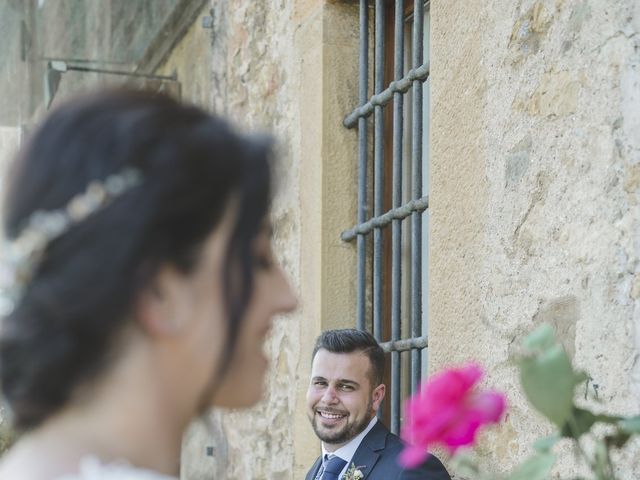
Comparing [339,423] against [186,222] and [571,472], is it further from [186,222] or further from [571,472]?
[186,222]

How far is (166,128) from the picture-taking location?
102cm

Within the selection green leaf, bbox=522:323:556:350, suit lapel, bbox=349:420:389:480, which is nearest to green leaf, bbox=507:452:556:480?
green leaf, bbox=522:323:556:350

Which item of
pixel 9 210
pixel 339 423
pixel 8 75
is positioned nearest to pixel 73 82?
pixel 8 75

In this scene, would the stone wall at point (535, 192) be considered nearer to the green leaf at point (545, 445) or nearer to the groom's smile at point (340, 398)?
the groom's smile at point (340, 398)

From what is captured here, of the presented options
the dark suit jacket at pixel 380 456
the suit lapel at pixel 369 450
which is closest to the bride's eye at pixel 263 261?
the dark suit jacket at pixel 380 456

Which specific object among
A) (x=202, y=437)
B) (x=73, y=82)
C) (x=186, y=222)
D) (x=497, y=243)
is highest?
(x=73, y=82)

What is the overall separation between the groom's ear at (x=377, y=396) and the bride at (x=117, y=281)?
3546 millimetres

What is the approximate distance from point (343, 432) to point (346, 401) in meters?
0.11

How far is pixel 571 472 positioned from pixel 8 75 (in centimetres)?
1124

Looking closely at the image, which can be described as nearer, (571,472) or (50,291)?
(50,291)

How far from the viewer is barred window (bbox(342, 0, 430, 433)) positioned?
4582 mm

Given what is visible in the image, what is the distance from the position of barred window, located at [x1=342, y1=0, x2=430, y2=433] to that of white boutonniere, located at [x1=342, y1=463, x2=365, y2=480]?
0.35 meters

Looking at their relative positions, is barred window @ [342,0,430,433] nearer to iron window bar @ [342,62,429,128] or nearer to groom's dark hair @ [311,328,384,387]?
iron window bar @ [342,62,429,128]

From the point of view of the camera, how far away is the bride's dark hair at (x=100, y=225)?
0.96 metres
